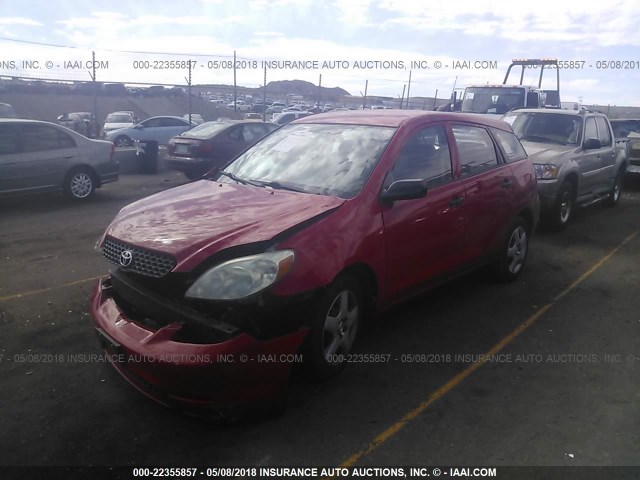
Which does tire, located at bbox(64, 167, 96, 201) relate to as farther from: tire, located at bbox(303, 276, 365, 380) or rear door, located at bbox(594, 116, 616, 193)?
rear door, located at bbox(594, 116, 616, 193)

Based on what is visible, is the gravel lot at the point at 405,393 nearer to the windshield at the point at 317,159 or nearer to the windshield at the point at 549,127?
the windshield at the point at 317,159

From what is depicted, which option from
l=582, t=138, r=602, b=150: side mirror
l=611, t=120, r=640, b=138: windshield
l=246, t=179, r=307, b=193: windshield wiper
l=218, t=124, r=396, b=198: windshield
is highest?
l=611, t=120, r=640, b=138: windshield

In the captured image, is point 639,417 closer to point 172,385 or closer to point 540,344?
point 540,344

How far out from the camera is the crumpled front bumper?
2729 mm

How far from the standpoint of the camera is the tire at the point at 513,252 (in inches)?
212

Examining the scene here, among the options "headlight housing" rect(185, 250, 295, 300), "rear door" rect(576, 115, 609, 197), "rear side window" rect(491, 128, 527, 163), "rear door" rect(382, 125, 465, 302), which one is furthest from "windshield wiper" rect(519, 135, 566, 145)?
"headlight housing" rect(185, 250, 295, 300)

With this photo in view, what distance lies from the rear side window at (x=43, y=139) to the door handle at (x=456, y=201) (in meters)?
7.66

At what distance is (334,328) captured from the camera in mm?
3436

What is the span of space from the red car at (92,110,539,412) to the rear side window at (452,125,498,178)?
0.02m

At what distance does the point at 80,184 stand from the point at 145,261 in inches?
292

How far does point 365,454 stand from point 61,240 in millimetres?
5452

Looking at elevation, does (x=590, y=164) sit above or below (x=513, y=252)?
above

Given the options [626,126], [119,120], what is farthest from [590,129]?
[119,120]

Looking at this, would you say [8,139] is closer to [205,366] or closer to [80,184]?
[80,184]
